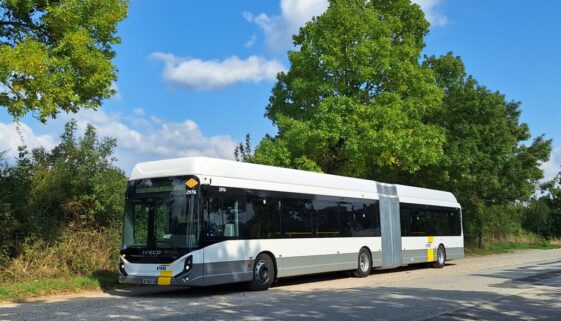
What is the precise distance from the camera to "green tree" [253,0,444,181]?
78.6 feet

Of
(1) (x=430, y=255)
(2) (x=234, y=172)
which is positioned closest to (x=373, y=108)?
(1) (x=430, y=255)

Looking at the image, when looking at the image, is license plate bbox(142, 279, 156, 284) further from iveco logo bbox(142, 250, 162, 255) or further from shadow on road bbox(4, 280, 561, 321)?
iveco logo bbox(142, 250, 162, 255)

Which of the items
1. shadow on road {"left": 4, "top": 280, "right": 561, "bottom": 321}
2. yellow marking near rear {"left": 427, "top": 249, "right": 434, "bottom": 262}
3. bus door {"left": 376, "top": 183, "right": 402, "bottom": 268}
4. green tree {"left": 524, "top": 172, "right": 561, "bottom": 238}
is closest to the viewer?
shadow on road {"left": 4, "top": 280, "right": 561, "bottom": 321}

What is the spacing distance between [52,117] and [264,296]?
6436mm

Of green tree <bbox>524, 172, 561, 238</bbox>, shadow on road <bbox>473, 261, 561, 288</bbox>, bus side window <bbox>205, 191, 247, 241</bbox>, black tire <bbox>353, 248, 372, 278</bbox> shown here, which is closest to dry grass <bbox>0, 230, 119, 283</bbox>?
bus side window <bbox>205, 191, 247, 241</bbox>

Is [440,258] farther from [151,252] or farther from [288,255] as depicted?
[151,252]

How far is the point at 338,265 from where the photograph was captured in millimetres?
17531

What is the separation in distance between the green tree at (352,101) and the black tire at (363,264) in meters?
5.71

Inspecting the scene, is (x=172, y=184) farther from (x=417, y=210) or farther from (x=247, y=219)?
(x=417, y=210)

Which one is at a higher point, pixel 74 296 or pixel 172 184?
pixel 172 184

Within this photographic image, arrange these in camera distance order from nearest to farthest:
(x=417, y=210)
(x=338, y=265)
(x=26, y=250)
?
(x=26, y=250) → (x=338, y=265) → (x=417, y=210)

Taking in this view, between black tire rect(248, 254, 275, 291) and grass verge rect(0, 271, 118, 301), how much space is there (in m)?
4.10

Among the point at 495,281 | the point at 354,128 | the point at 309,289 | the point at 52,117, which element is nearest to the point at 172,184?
the point at 52,117

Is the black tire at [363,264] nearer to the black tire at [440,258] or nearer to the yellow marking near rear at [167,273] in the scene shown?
the black tire at [440,258]
